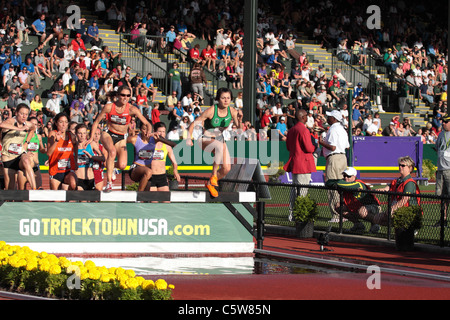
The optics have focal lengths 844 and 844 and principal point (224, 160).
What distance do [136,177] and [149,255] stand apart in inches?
89.5

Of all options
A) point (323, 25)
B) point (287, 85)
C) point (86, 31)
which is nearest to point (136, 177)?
point (86, 31)

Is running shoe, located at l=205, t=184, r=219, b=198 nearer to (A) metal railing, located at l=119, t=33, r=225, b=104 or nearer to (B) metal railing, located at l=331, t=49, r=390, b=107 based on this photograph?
(A) metal railing, located at l=119, t=33, r=225, b=104

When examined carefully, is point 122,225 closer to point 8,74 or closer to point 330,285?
point 330,285

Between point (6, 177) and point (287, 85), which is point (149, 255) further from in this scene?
point (287, 85)

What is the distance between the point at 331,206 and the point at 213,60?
1968 centimetres

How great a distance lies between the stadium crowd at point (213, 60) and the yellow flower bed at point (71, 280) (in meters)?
14.2

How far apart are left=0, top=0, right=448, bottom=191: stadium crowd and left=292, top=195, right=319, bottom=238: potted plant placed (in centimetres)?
821

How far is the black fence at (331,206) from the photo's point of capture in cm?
1294

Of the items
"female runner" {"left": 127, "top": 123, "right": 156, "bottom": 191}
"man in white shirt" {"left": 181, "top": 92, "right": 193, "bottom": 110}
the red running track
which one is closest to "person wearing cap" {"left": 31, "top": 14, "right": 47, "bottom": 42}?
"man in white shirt" {"left": 181, "top": 92, "right": 193, "bottom": 110}

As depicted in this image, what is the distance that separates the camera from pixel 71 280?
8.58 m

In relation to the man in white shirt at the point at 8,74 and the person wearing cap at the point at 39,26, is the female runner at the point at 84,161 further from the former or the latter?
the person wearing cap at the point at 39,26

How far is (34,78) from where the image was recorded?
27078 mm

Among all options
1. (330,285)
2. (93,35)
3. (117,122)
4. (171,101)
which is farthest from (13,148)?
(93,35)

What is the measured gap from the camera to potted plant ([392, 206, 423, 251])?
41.6 ft
